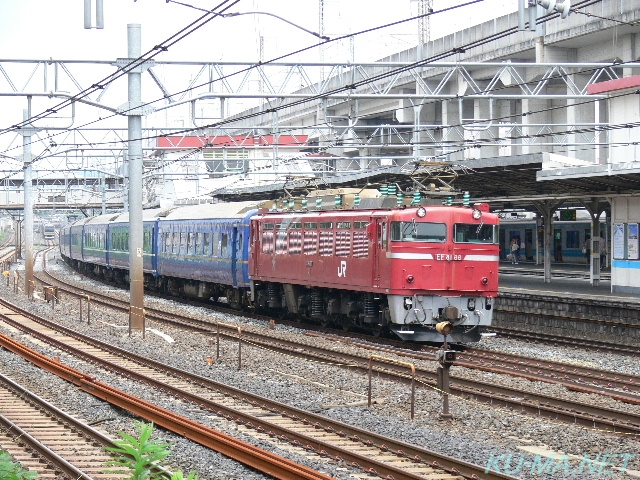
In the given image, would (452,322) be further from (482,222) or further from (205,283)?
(205,283)

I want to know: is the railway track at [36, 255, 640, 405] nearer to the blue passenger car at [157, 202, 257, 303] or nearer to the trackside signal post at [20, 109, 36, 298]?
the blue passenger car at [157, 202, 257, 303]

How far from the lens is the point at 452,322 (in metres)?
14.0

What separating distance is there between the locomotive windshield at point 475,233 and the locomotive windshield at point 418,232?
12.1 inches

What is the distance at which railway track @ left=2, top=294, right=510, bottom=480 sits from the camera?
9805 mm

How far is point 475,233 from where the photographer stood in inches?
782

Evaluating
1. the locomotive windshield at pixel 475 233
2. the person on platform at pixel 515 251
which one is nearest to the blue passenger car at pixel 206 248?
the locomotive windshield at pixel 475 233

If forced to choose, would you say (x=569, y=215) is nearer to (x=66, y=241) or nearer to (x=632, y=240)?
(x=632, y=240)

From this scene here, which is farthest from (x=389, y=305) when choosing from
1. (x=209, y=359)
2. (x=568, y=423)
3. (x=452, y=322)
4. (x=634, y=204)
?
(x=634, y=204)

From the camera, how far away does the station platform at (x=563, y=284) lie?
26234 millimetres

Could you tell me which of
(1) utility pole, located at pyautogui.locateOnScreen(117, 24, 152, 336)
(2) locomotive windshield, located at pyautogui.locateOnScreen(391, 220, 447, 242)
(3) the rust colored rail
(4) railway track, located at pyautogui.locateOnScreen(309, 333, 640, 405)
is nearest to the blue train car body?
(1) utility pole, located at pyautogui.locateOnScreen(117, 24, 152, 336)

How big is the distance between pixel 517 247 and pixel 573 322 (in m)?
26.9

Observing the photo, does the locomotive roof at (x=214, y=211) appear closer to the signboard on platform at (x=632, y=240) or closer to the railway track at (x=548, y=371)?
the railway track at (x=548, y=371)

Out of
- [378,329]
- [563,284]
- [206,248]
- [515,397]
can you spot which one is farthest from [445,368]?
[563,284]

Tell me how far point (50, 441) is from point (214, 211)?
20.1m
